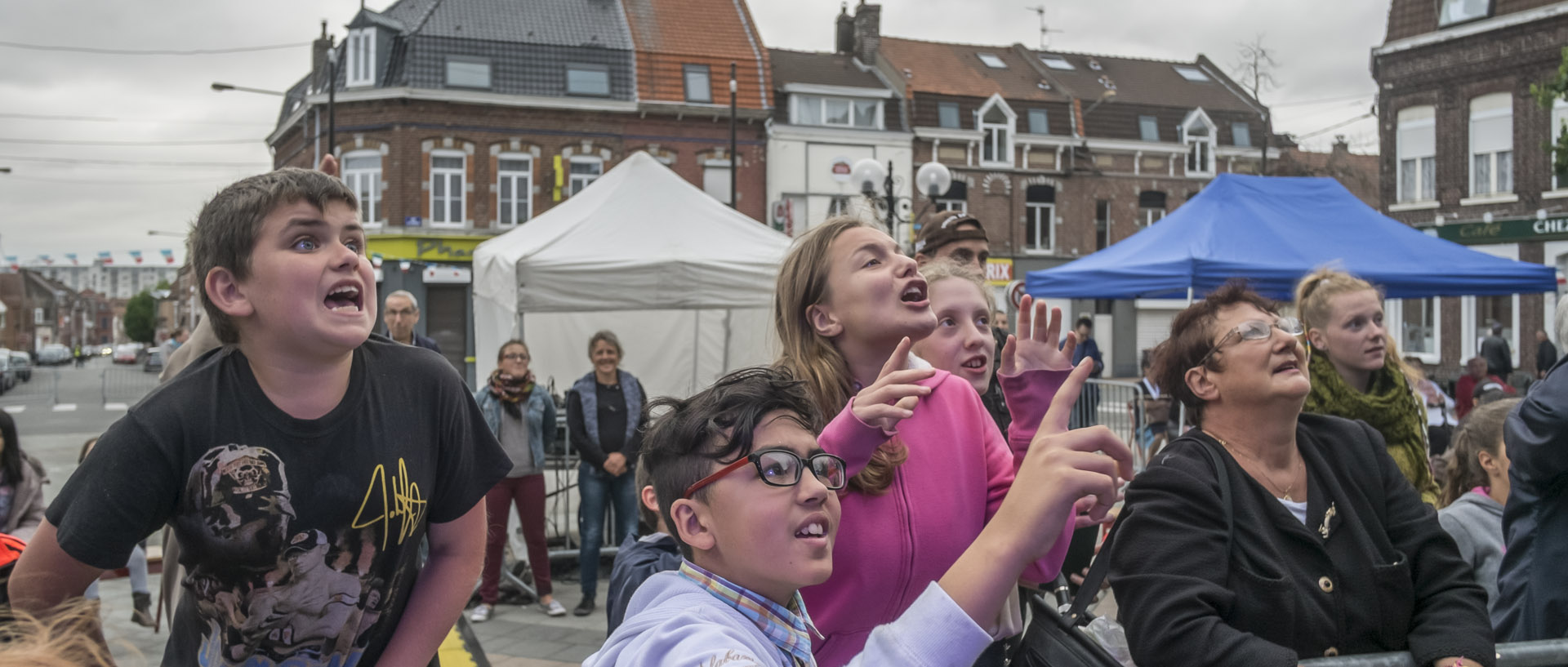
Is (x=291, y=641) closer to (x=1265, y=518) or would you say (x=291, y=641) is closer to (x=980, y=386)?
(x=980, y=386)

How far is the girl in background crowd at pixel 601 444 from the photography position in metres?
6.64

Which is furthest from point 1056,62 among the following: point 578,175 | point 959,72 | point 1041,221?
point 578,175

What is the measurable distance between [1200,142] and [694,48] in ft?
56.7

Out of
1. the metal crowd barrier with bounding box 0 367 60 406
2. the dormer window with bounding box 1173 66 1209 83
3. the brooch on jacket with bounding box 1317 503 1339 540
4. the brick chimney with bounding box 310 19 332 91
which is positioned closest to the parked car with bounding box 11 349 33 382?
the metal crowd barrier with bounding box 0 367 60 406

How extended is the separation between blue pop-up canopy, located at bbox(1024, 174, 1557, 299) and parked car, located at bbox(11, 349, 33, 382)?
4363 cm

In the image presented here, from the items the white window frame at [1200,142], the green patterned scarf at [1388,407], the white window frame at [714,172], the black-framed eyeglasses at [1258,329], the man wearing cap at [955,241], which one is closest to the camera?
the black-framed eyeglasses at [1258,329]

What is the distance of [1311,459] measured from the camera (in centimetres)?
231

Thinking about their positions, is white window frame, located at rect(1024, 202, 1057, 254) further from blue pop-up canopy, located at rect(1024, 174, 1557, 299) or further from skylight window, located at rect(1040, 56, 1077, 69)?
blue pop-up canopy, located at rect(1024, 174, 1557, 299)

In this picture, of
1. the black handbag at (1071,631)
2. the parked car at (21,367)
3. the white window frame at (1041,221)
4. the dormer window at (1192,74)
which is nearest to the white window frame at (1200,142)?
the dormer window at (1192,74)

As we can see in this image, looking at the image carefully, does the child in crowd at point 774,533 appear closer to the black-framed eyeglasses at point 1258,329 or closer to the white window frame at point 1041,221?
the black-framed eyeglasses at point 1258,329

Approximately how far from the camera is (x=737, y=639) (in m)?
1.37

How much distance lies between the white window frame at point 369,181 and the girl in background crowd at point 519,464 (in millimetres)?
21153

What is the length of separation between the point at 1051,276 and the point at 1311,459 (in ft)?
24.9

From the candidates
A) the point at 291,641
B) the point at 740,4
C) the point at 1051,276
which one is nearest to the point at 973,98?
the point at 740,4
